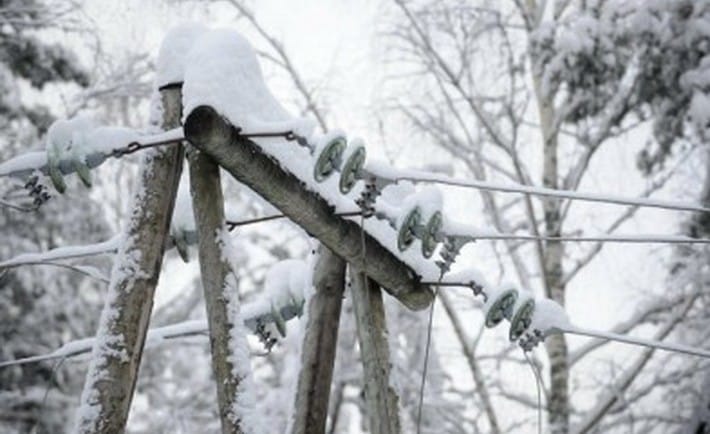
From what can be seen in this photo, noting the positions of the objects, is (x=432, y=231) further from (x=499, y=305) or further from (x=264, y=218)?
(x=264, y=218)

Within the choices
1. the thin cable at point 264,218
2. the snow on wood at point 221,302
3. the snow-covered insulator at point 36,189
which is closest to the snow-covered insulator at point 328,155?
the thin cable at point 264,218

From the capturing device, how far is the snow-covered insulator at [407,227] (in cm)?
286

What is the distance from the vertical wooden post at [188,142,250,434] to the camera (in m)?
2.69

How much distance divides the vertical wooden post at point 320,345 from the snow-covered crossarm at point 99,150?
83 cm

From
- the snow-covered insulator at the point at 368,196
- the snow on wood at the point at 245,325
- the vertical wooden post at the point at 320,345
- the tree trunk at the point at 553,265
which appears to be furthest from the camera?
Answer: the tree trunk at the point at 553,265

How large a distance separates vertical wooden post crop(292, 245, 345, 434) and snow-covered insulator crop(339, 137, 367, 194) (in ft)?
1.89

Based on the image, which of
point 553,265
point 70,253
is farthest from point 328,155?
point 553,265

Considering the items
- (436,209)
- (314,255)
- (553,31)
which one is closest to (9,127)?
(553,31)

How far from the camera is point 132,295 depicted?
274 centimetres

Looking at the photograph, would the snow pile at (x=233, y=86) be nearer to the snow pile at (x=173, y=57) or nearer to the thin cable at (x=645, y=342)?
the snow pile at (x=173, y=57)

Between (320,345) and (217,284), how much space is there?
592 millimetres

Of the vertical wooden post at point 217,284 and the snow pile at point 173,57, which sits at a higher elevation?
the snow pile at point 173,57

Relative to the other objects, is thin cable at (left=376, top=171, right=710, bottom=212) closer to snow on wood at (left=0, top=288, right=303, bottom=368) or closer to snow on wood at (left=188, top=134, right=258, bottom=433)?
snow on wood at (left=188, top=134, right=258, bottom=433)

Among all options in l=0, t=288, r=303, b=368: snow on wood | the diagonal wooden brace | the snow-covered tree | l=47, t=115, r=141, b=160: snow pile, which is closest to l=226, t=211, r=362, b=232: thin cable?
the diagonal wooden brace
